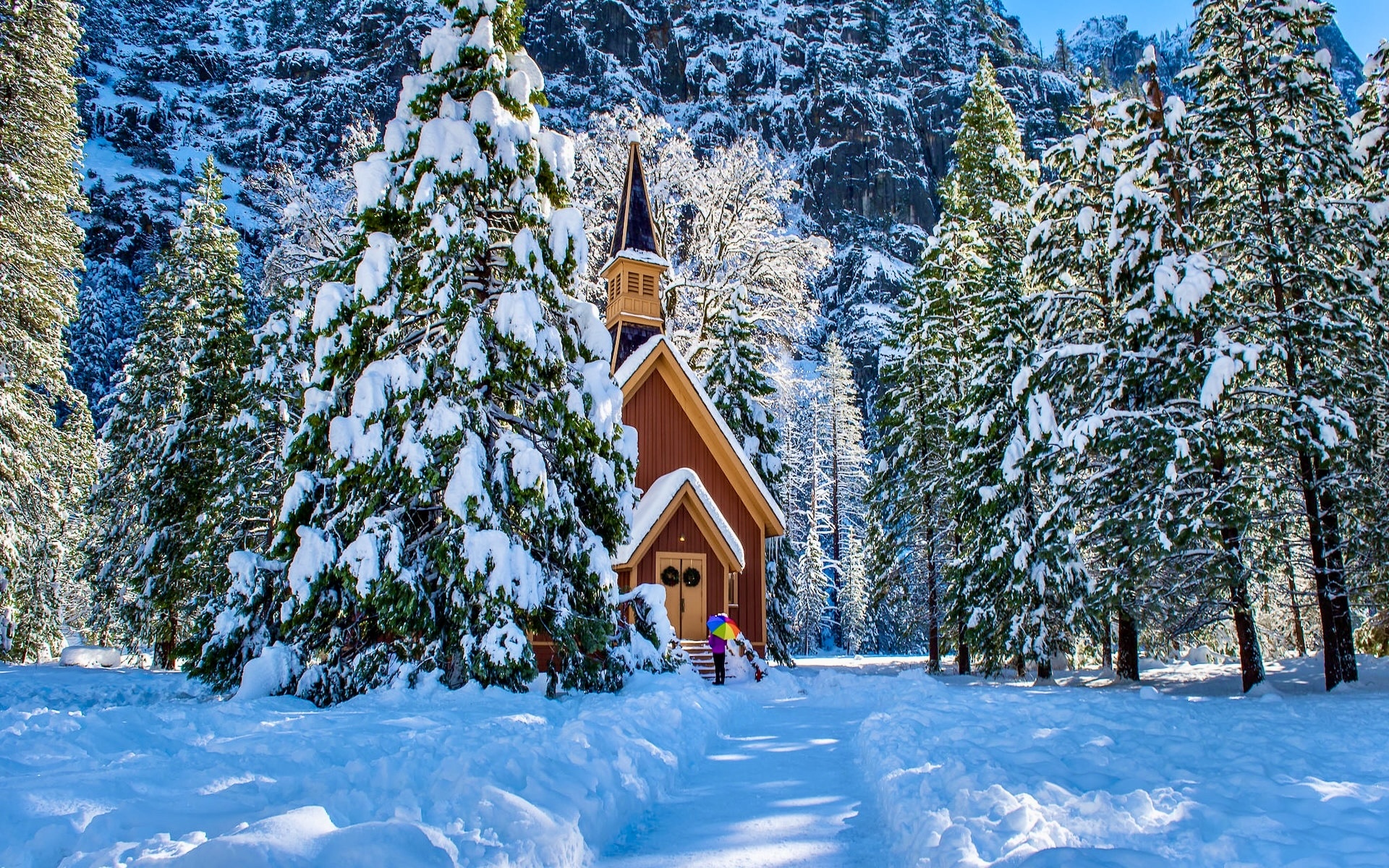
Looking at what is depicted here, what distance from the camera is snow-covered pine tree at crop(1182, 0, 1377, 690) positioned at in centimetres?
1195

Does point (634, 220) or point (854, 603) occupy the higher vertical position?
point (634, 220)

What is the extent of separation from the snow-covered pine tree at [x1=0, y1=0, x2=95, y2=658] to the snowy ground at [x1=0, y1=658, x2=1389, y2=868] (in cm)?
940

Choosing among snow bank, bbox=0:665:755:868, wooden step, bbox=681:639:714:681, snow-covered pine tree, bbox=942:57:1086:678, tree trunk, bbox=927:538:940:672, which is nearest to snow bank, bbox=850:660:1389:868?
snow bank, bbox=0:665:755:868

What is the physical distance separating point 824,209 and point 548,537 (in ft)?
294

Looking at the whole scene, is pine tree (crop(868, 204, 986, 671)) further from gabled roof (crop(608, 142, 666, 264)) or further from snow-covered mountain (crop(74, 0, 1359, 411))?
snow-covered mountain (crop(74, 0, 1359, 411))

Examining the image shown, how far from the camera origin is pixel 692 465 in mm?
20719

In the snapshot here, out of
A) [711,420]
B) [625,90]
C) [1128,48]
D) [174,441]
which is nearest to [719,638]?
[711,420]

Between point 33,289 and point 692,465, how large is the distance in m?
14.8

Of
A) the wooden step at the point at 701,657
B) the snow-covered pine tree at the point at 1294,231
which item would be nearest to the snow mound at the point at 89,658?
the wooden step at the point at 701,657

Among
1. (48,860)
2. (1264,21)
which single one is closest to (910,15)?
(1264,21)

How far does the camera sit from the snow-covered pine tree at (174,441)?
717 inches

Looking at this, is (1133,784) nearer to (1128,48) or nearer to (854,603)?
(854,603)

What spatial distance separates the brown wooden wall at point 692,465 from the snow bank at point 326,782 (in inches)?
468

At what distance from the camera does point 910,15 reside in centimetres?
11519
